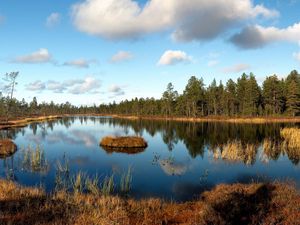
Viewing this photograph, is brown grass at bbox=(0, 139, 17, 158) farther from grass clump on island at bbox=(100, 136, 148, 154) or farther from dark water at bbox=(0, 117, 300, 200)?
grass clump on island at bbox=(100, 136, 148, 154)

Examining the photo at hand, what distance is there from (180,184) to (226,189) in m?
4.44

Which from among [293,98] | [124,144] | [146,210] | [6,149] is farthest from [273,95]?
[146,210]

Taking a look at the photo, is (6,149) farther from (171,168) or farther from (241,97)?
(241,97)

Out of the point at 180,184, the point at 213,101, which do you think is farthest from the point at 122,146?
the point at 213,101

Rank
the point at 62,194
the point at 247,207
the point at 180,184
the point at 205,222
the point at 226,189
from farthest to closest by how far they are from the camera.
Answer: the point at 180,184, the point at 226,189, the point at 62,194, the point at 247,207, the point at 205,222

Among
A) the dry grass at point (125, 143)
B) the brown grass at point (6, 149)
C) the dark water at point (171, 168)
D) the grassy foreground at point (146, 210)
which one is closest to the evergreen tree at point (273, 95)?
the dark water at point (171, 168)

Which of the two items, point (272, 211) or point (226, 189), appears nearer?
point (272, 211)

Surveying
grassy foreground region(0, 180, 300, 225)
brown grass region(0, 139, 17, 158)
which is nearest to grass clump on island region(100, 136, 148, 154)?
brown grass region(0, 139, 17, 158)

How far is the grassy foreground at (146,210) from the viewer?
11.8 metres

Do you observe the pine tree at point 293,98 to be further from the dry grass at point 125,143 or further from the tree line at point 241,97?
the dry grass at point 125,143

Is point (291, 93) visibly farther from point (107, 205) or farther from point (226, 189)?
point (107, 205)

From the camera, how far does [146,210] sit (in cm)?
1457

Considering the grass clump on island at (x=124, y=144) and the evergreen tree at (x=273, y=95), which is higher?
the evergreen tree at (x=273, y=95)

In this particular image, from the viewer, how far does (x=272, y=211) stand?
12930mm
